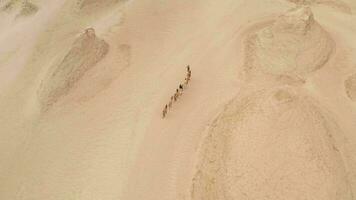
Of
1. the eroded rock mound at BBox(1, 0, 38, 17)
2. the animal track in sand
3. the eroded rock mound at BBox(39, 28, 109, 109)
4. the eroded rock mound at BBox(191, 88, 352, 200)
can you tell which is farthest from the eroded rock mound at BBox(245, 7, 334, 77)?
the eroded rock mound at BBox(1, 0, 38, 17)

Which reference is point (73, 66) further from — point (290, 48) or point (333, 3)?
point (333, 3)

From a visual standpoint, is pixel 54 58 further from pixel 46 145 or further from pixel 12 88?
pixel 46 145

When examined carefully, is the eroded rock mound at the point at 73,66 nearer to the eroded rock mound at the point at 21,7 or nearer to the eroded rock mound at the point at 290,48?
the eroded rock mound at the point at 21,7

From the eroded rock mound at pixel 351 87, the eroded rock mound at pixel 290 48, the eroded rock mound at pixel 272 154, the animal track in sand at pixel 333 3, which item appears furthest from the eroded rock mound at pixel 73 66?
the eroded rock mound at pixel 351 87

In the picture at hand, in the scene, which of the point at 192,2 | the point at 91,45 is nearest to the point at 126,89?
the point at 91,45

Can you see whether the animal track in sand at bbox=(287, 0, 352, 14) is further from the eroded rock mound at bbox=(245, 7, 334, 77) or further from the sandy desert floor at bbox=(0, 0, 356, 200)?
the eroded rock mound at bbox=(245, 7, 334, 77)

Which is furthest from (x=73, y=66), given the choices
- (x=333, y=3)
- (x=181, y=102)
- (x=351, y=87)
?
(x=333, y=3)
